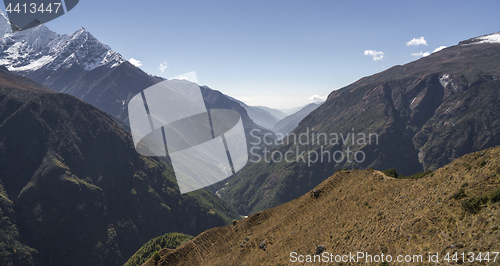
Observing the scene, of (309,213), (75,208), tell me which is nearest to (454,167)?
(309,213)

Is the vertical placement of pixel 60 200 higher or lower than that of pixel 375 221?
lower

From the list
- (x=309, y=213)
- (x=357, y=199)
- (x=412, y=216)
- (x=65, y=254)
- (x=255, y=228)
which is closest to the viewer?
(x=412, y=216)

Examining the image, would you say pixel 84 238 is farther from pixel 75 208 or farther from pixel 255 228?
pixel 255 228

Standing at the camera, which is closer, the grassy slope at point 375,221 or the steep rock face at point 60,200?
the grassy slope at point 375,221

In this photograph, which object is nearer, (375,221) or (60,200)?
(375,221)
